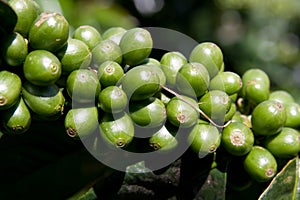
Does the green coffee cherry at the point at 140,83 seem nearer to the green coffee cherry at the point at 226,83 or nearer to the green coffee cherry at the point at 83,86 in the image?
the green coffee cherry at the point at 83,86

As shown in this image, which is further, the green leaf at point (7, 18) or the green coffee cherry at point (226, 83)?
the green coffee cherry at point (226, 83)

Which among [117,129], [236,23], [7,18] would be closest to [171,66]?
[117,129]

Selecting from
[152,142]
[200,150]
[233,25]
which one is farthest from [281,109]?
[233,25]

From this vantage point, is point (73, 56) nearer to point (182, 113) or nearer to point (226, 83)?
point (182, 113)

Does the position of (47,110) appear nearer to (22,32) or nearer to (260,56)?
(22,32)

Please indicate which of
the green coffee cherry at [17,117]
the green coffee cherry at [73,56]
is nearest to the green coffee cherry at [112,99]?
the green coffee cherry at [73,56]

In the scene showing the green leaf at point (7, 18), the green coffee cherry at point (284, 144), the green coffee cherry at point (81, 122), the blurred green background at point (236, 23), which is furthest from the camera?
the blurred green background at point (236, 23)

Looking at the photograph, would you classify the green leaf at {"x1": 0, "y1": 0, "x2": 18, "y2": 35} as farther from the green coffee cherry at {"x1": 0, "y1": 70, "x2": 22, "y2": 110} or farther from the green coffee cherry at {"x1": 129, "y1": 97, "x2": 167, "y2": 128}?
the green coffee cherry at {"x1": 129, "y1": 97, "x2": 167, "y2": 128}
